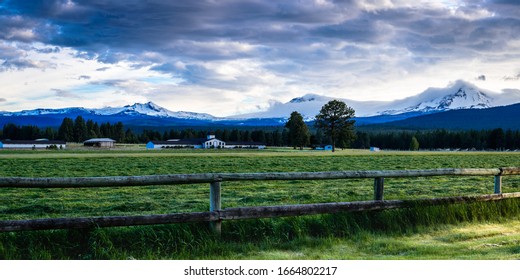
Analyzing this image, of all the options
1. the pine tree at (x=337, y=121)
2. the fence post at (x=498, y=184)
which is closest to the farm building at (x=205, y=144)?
the pine tree at (x=337, y=121)

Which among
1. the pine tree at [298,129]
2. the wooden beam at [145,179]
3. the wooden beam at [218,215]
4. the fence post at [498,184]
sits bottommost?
the wooden beam at [218,215]

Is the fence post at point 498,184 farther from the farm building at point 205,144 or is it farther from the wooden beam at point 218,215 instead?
the farm building at point 205,144

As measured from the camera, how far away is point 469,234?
1023 centimetres

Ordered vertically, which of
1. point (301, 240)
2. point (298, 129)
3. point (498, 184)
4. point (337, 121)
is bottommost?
point (301, 240)

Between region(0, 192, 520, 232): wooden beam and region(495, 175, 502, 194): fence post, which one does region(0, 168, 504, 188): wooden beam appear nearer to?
region(0, 192, 520, 232): wooden beam

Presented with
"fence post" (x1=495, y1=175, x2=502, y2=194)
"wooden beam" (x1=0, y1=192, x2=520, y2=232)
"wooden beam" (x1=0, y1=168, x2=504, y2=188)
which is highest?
"wooden beam" (x1=0, y1=168, x2=504, y2=188)

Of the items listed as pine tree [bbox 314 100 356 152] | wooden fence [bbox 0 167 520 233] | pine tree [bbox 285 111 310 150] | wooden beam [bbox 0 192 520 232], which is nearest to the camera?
wooden beam [bbox 0 192 520 232]

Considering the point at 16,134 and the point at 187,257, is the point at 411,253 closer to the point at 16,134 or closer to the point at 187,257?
the point at 187,257

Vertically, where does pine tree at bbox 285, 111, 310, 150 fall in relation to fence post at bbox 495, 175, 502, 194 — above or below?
above

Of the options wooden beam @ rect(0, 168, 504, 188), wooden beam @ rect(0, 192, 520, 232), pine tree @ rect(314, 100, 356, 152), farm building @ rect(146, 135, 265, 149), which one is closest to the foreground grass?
wooden beam @ rect(0, 192, 520, 232)

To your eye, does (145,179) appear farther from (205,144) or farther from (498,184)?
(205,144)

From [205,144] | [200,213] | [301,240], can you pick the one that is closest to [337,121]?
[205,144]

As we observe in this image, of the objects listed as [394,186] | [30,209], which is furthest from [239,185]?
[30,209]

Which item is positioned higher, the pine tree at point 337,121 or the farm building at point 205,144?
the pine tree at point 337,121
